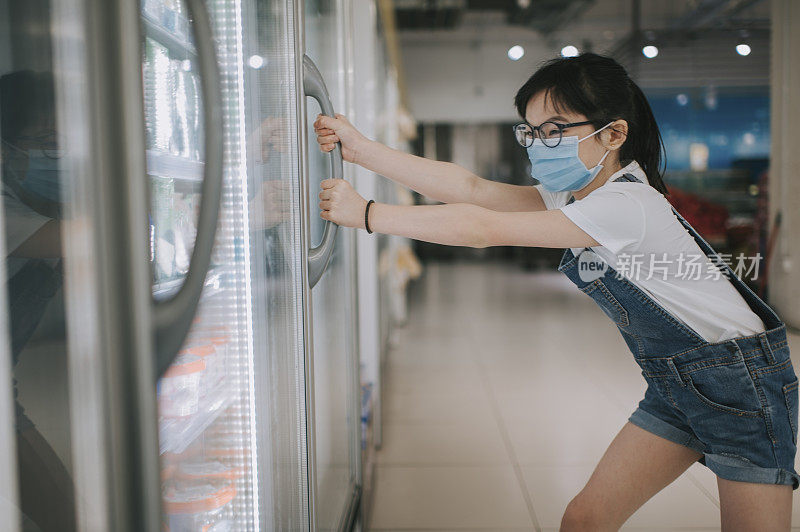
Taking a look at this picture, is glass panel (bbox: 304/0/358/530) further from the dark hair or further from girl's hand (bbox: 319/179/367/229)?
the dark hair

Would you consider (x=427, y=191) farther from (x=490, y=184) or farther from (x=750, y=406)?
(x=750, y=406)

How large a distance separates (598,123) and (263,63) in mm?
701

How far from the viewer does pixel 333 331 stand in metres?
1.94

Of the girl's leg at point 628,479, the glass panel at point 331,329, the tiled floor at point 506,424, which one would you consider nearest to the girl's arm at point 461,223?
the glass panel at point 331,329

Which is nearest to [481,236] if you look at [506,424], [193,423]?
[193,423]

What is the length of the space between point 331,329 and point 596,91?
3.31 feet

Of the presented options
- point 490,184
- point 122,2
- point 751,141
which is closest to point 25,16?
point 122,2

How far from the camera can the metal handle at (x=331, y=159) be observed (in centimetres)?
132

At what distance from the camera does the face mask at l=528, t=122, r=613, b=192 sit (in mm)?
1359

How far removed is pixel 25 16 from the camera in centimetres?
59

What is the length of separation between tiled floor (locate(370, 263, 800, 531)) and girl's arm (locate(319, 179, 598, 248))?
53.2 inches

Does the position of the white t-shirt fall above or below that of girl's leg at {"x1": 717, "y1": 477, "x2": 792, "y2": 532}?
above

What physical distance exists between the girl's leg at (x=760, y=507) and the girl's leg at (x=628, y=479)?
0.58ft

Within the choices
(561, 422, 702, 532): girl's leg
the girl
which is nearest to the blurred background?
the girl
